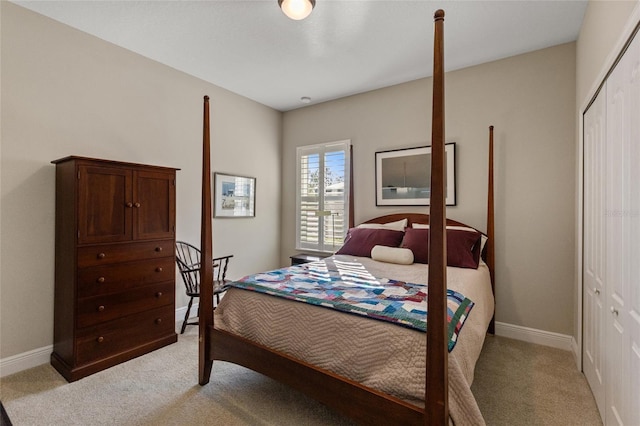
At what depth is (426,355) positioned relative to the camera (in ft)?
4.16

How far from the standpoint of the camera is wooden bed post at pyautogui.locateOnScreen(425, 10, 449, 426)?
3.90 ft

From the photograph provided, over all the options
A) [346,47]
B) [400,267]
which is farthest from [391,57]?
Answer: [400,267]

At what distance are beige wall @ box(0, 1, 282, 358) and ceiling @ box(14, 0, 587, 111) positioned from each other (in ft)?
0.60

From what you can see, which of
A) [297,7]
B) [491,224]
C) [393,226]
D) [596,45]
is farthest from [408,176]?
[297,7]

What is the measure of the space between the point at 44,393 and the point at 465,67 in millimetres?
4506

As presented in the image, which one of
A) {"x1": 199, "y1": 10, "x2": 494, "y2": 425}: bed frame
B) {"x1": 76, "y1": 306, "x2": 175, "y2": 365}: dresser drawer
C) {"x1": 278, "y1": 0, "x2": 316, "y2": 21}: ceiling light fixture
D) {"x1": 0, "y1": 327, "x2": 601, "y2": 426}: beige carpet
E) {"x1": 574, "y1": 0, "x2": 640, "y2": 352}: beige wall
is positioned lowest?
{"x1": 0, "y1": 327, "x2": 601, "y2": 426}: beige carpet

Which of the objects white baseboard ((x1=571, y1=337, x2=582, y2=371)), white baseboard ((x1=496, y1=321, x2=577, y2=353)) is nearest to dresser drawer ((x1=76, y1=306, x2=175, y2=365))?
white baseboard ((x1=496, y1=321, x2=577, y2=353))

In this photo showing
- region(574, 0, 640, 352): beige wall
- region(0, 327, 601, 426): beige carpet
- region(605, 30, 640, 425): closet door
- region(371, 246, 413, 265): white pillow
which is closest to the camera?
region(605, 30, 640, 425): closet door

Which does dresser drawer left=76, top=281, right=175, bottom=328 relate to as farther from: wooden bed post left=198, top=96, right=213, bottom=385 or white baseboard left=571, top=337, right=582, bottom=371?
white baseboard left=571, top=337, right=582, bottom=371

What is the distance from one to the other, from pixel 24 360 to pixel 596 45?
4.63m

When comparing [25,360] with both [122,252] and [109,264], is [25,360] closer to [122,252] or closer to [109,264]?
[109,264]

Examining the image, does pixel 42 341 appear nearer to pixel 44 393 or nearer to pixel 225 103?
pixel 44 393

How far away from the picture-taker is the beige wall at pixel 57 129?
2.30 m

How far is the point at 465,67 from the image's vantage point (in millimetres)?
3260
